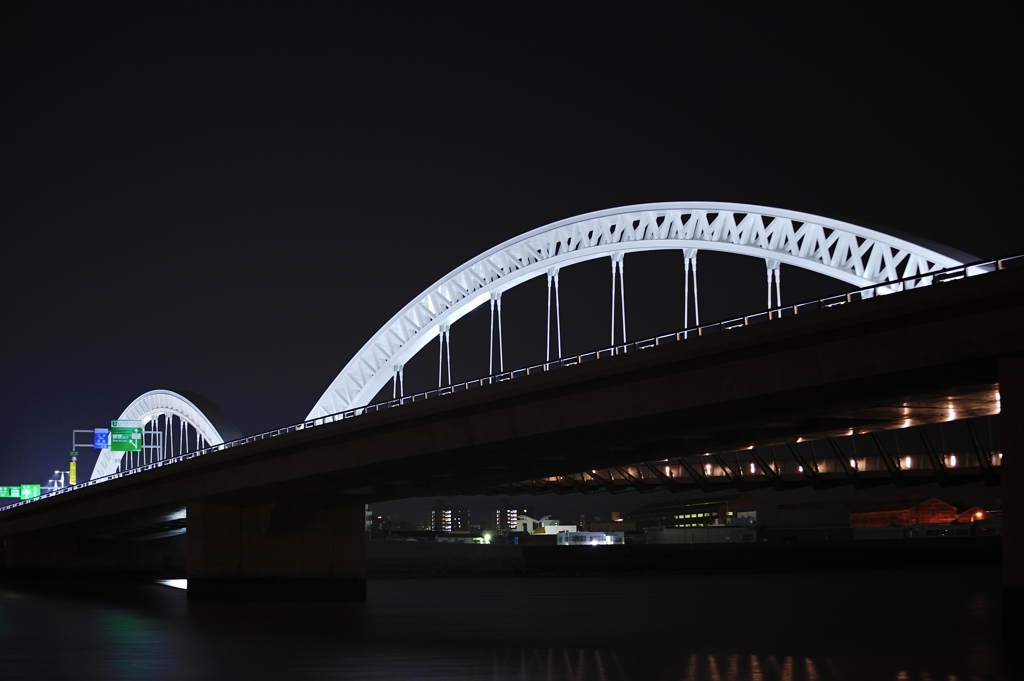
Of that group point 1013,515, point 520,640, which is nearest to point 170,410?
point 520,640

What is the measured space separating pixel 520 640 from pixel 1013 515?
11.6 m

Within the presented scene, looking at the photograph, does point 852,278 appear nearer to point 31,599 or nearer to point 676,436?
point 676,436

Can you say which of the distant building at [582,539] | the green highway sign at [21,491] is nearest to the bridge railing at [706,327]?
the distant building at [582,539]

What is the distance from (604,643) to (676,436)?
12.0 metres

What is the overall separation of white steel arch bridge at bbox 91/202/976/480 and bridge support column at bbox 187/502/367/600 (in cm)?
541

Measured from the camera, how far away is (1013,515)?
75.9 feet

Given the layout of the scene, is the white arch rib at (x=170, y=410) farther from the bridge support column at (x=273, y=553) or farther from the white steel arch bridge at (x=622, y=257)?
the bridge support column at (x=273, y=553)

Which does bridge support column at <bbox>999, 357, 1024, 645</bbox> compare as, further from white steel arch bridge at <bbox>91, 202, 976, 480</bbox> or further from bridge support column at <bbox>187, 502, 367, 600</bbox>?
bridge support column at <bbox>187, 502, 367, 600</bbox>

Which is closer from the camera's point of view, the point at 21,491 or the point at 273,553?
the point at 273,553

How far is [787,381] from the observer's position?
95.5 ft

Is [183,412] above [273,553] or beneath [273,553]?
above

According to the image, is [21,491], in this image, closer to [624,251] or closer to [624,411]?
[624,251]

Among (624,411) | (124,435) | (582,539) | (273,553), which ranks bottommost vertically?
(582,539)

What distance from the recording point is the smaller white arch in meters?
86.4
